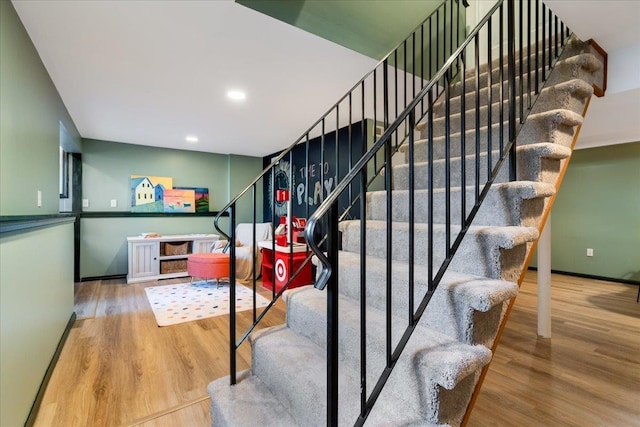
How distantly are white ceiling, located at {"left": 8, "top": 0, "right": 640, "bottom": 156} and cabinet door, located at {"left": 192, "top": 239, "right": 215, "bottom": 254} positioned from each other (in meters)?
2.08

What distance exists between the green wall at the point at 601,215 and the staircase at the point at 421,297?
4.05 m

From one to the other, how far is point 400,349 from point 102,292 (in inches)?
179

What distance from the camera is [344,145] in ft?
15.7

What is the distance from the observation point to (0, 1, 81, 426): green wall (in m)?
1.44

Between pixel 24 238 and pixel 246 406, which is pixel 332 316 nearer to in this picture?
pixel 246 406

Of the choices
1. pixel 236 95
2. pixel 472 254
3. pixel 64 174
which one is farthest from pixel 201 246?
pixel 472 254

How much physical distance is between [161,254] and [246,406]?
4307 mm

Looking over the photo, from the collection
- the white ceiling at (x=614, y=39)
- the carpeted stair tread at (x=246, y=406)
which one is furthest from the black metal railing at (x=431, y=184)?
the carpeted stair tread at (x=246, y=406)

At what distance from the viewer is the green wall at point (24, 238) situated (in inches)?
56.8

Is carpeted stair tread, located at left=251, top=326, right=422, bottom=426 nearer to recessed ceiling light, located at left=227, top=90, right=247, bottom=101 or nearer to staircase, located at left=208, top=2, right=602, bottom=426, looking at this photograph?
Answer: staircase, located at left=208, top=2, right=602, bottom=426

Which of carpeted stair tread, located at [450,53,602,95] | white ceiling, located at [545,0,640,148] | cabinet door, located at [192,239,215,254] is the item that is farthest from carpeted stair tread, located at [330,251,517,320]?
cabinet door, located at [192,239,215,254]

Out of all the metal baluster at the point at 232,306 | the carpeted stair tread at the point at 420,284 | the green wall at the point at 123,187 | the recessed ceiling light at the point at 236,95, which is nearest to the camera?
the carpeted stair tread at the point at 420,284

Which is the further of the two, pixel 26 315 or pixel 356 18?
pixel 356 18

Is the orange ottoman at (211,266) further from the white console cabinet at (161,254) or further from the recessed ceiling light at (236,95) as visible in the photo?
the recessed ceiling light at (236,95)
